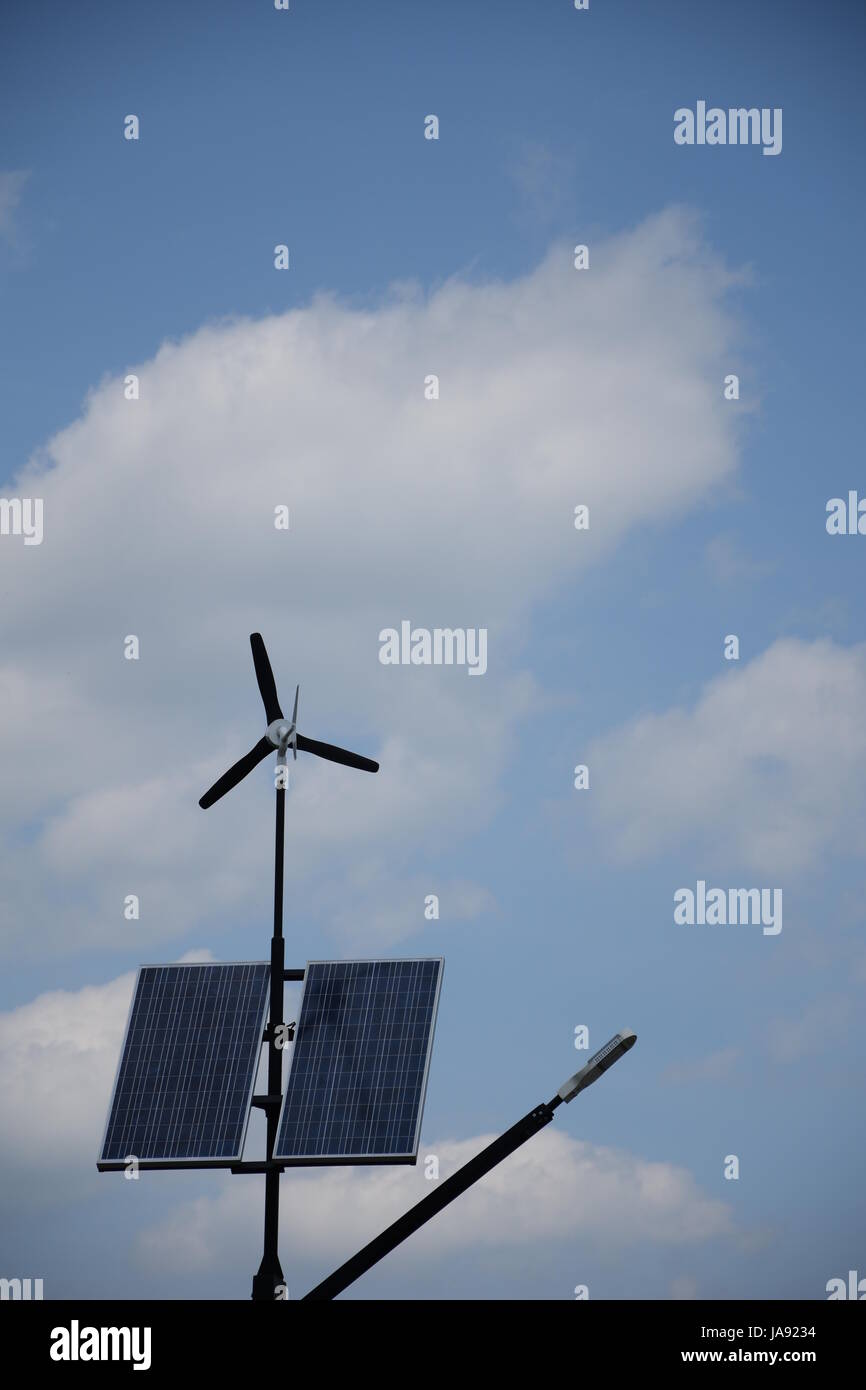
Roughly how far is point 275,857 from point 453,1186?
7.17 metres

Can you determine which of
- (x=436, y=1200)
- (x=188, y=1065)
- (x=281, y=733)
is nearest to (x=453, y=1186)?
(x=436, y=1200)

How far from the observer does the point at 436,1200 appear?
31.5 meters

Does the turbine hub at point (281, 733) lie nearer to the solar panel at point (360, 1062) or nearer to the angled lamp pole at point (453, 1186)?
the solar panel at point (360, 1062)

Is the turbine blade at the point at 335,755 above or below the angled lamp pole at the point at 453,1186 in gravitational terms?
above

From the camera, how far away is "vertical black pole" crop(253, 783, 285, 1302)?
31.0 meters

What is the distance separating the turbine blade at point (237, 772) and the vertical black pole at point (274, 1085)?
1.89 metres

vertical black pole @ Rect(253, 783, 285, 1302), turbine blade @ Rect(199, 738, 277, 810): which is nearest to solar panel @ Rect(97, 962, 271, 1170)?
vertical black pole @ Rect(253, 783, 285, 1302)

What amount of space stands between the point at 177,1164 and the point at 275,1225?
2.21 meters

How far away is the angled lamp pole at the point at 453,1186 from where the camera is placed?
31.0 metres

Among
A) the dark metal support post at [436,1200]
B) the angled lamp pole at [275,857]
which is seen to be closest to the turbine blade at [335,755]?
the angled lamp pole at [275,857]

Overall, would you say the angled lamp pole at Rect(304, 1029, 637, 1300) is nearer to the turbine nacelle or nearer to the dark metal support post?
the dark metal support post
